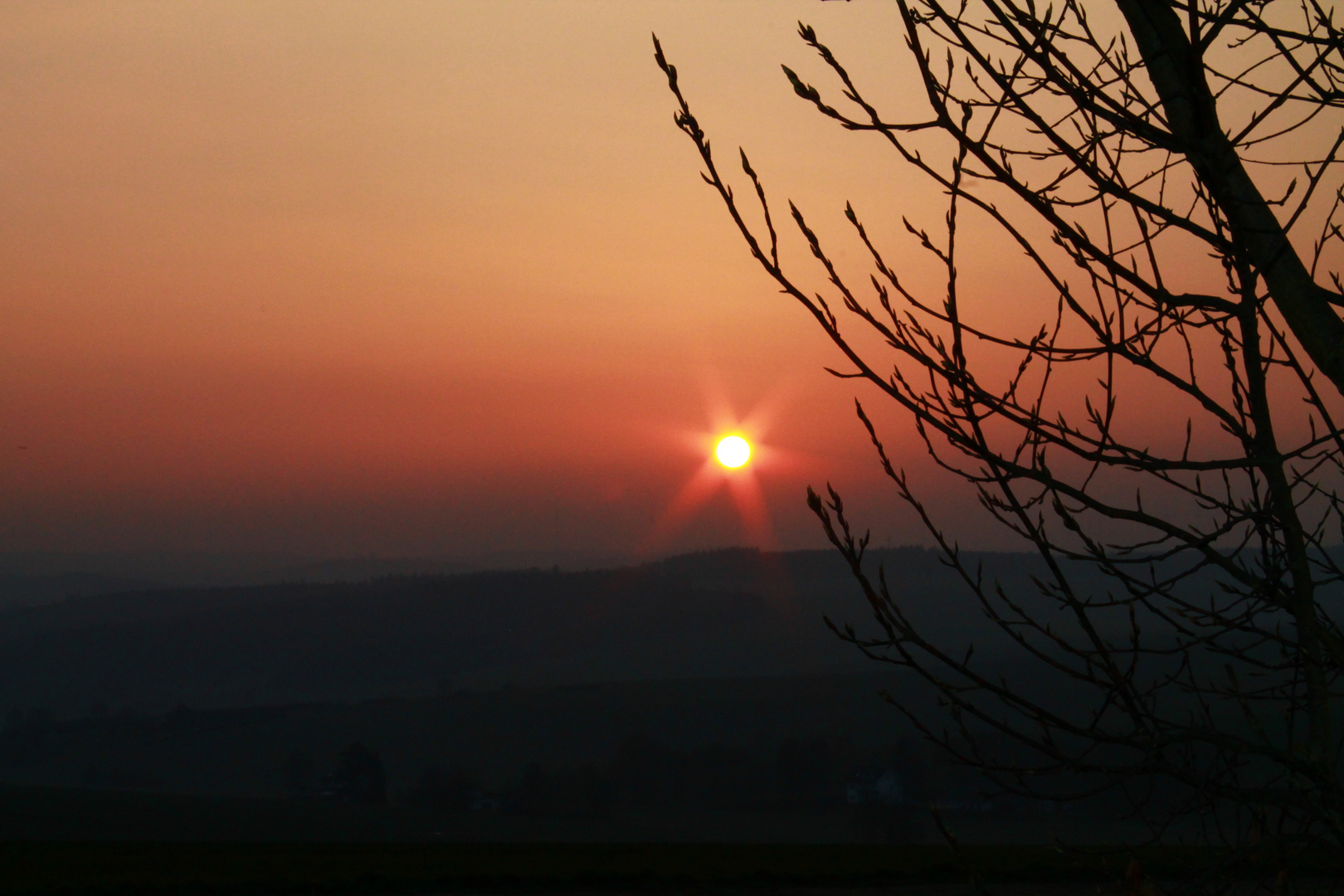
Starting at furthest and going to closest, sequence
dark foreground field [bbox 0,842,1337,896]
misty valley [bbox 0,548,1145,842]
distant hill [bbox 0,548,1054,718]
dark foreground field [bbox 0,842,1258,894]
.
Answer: distant hill [bbox 0,548,1054,718]
misty valley [bbox 0,548,1145,842]
dark foreground field [bbox 0,842,1258,894]
dark foreground field [bbox 0,842,1337,896]

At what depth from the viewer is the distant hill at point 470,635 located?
440ft

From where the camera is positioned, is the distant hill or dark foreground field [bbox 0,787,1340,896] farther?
the distant hill

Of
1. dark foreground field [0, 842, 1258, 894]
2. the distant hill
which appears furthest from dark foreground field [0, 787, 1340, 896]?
the distant hill

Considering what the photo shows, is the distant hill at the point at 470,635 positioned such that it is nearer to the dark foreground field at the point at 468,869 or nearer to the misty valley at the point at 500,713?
the misty valley at the point at 500,713

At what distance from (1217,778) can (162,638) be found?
170197 mm

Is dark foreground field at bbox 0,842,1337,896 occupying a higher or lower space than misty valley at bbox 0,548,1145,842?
lower

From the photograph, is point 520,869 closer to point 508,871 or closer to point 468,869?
point 508,871

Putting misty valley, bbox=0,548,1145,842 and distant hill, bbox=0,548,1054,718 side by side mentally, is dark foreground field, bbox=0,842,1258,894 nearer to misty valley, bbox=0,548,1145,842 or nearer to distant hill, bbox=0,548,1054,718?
misty valley, bbox=0,548,1145,842

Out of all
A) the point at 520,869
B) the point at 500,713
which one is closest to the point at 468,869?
the point at 520,869

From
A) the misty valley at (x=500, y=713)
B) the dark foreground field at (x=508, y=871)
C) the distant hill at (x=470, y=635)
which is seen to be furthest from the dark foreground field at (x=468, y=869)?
the distant hill at (x=470, y=635)

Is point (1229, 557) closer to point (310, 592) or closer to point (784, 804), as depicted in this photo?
point (784, 804)

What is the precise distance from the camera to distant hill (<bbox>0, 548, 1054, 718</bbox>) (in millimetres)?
134250

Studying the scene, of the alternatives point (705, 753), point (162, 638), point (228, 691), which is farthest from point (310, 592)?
point (705, 753)

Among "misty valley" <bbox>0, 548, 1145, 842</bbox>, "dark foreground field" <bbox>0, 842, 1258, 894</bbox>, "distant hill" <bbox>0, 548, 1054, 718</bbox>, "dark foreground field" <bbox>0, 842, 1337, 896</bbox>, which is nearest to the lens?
"dark foreground field" <bbox>0, 842, 1337, 896</bbox>
